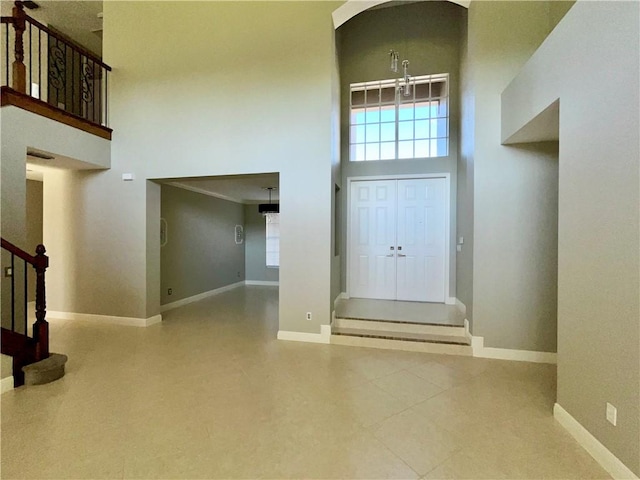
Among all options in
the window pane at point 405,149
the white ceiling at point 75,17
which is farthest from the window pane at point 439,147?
the white ceiling at point 75,17

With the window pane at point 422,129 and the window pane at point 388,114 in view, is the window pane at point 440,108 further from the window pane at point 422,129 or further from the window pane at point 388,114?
the window pane at point 388,114

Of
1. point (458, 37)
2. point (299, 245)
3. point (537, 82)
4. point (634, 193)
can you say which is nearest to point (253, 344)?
point (299, 245)

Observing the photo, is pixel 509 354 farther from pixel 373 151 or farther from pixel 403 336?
pixel 373 151

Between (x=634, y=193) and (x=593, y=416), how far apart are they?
4.66ft

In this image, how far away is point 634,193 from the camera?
1.69m

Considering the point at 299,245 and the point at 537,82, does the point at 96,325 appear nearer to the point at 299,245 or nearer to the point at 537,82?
the point at 299,245

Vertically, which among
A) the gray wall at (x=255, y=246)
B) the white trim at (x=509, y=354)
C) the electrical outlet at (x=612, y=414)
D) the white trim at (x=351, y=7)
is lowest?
the white trim at (x=509, y=354)

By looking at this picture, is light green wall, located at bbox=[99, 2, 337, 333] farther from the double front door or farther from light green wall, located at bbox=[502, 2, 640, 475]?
light green wall, located at bbox=[502, 2, 640, 475]

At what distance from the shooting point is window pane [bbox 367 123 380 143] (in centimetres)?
569

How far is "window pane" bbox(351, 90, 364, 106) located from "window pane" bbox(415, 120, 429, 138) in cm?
113

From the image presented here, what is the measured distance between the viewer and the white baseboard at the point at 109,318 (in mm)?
4789

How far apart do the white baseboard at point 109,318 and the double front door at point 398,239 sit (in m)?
3.40

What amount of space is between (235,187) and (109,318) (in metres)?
3.28

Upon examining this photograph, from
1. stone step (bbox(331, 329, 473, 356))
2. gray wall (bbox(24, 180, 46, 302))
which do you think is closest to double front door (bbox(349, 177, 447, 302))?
stone step (bbox(331, 329, 473, 356))
